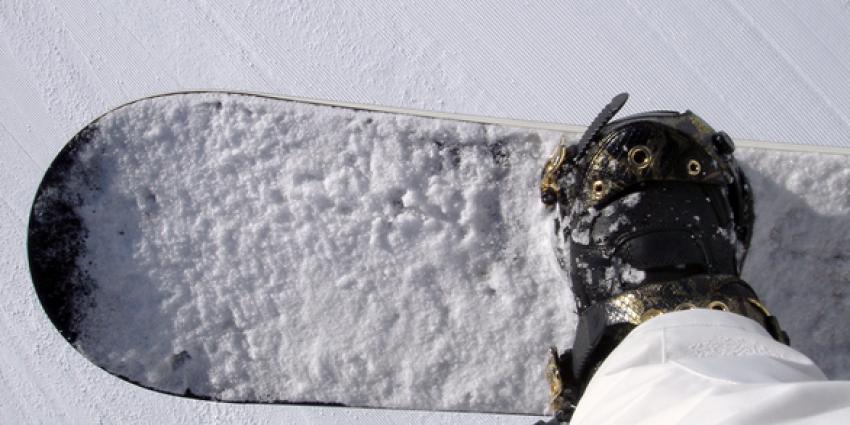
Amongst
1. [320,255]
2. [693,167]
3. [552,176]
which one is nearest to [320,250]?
[320,255]

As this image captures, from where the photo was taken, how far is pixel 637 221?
78cm

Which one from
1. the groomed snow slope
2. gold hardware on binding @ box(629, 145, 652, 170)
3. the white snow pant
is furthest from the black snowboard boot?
the groomed snow slope

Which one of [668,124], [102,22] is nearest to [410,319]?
[668,124]

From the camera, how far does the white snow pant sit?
18.2 inches

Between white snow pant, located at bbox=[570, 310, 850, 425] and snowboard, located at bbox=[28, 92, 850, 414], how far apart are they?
0.29 metres

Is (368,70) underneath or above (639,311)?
above

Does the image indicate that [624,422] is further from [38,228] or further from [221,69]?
[221,69]

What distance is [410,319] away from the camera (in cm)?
90

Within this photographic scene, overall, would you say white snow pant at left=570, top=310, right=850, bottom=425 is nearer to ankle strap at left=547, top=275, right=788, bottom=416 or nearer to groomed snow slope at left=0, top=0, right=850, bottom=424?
ankle strap at left=547, top=275, right=788, bottom=416

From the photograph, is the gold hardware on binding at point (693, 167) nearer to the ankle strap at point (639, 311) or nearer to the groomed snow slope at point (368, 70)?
the ankle strap at point (639, 311)

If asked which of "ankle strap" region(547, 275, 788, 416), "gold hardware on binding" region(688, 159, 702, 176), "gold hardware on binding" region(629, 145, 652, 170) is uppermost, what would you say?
"gold hardware on binding" region(629, 145, 652, 170)

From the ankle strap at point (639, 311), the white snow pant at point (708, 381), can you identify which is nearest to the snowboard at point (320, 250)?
the ankle strap at point (639, 311)

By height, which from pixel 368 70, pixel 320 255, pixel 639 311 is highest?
pixel 368 70

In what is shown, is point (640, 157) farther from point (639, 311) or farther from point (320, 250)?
point (320, 250)
